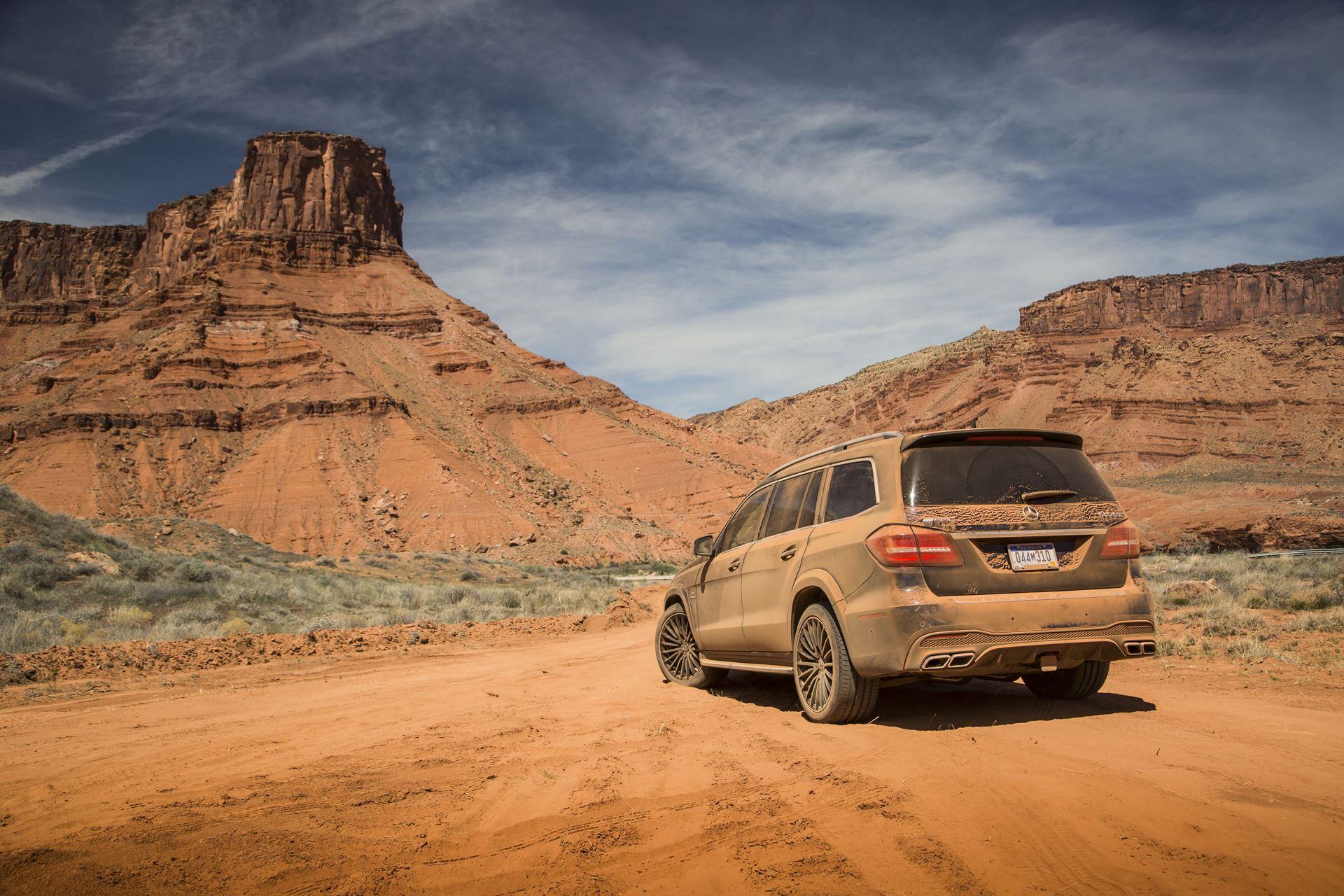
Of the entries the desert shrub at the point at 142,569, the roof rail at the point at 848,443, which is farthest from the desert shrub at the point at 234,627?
the roof rail at the point at 848,443

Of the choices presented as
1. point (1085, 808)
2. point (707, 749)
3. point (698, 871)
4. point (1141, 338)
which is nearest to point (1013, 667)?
point (1085, 808)

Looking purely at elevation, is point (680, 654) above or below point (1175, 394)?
below

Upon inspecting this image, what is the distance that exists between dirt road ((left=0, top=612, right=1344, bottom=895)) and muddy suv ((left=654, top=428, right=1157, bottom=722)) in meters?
0.38

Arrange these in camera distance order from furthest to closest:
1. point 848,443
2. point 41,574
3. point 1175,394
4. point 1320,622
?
point 1175,394
point 41,574
point 1320,622
point 848,443

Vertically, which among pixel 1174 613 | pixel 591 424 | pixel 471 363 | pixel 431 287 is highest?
pixel 431 287

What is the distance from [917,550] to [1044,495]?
96 cm

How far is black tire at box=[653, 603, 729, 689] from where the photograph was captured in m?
7.31

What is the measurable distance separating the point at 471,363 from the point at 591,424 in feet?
41.1

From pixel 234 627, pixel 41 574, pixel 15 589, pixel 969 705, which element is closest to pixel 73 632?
pixel 234 627

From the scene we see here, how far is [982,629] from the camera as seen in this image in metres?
4.67

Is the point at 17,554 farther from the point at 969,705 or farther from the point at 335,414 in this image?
the point at 335,414

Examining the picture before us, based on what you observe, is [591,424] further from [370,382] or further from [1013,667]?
[1013,667]

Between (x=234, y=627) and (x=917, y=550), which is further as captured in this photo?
(x=234, y=627)

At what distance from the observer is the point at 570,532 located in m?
55.1
